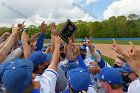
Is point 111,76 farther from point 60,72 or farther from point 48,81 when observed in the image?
point 60,72

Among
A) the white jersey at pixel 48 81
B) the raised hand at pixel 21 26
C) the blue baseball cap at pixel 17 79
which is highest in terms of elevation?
the raised hand at pixel 21 26

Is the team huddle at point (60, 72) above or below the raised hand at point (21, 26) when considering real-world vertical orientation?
below

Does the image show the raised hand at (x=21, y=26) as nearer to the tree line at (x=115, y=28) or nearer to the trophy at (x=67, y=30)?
the trophy at (x=67, y=30)

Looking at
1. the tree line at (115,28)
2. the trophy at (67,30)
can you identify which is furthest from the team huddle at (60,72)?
the tree line at (115,28)

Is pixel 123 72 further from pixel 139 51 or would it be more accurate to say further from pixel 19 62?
pixel 19 62

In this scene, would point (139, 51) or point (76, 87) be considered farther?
point (139, 51)

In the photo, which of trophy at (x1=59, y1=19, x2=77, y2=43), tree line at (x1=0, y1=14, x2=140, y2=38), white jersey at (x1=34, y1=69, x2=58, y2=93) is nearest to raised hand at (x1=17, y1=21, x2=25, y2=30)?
trophy at (x1=59, y1=19, x2=77, y2=43)

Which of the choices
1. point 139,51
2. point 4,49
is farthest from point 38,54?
point 139,51

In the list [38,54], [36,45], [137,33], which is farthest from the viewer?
[137,33]

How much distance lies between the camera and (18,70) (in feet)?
12.8

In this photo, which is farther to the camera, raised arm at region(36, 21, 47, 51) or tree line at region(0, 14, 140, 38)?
tree line at region(0, 14, 140, 38)

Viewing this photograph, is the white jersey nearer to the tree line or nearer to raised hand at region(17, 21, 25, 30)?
raised hand at region(17, 21, 25, 30)

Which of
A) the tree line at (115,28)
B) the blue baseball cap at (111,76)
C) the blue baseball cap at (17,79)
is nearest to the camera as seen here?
the blue baseball cap at (17,79)

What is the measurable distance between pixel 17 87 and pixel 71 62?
2913 millimetres
